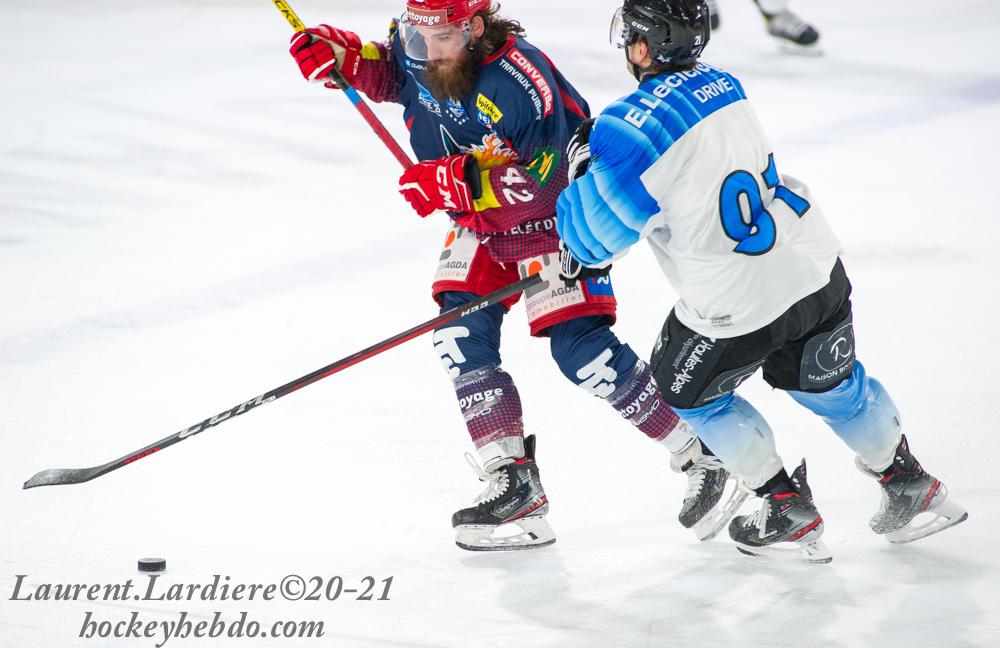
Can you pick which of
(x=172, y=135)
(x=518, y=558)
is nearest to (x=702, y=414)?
(x=518, y=558)

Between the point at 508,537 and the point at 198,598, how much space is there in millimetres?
715

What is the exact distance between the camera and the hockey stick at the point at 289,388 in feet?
9.16

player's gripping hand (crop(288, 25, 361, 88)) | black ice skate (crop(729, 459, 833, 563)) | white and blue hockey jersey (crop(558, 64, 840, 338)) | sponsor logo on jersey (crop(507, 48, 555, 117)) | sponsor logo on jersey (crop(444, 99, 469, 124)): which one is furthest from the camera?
player's gripping hand (crop(288, 25, 361, 88))

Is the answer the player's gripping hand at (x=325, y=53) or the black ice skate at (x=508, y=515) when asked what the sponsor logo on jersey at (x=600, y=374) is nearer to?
the black ice skate at (x=508, y=515)

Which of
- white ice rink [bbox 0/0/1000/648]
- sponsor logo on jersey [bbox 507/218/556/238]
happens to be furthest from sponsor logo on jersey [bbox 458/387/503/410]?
sponsor logo on jersey [bbox 507/218/556/238]

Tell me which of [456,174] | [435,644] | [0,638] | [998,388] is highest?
[456,174]

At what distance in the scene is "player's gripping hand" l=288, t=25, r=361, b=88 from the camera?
10.1 ft

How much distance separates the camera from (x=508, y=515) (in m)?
2.78

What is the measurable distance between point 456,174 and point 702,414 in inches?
30.4

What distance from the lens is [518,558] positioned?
2.74 metres

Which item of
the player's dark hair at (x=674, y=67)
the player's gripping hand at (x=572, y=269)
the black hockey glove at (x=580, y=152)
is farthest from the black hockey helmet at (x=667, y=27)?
the player's gripping hand at (x=572, y=269)

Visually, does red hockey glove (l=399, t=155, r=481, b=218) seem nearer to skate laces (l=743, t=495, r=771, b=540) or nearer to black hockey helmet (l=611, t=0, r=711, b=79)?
black hockey helmet (l=611, t=0, r=711, b=79)

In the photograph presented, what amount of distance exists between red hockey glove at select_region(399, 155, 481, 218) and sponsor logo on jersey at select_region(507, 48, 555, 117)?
22cm

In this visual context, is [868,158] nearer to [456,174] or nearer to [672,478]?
[672,478]
